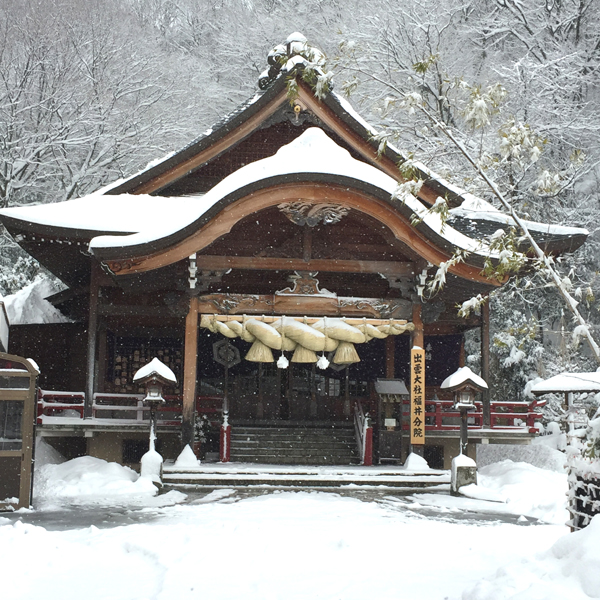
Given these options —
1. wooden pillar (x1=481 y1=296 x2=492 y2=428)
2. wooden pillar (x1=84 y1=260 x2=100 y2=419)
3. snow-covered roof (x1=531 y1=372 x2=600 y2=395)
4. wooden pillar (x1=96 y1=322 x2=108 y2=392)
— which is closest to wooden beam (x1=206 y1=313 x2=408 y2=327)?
wooden pillar (x1=84 y1=260 x2=100 y2=419)

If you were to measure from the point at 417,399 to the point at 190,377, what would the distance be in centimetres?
446

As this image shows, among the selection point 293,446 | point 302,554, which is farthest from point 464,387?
point 302,554

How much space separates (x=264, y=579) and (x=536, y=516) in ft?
18.4

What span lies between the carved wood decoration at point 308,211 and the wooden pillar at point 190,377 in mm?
2481

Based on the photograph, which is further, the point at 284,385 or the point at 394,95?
the point at 394,95

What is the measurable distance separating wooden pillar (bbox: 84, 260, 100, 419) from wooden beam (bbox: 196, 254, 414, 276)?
3.22 meters

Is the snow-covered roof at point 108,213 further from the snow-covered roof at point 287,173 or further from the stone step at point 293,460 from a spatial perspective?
the stone step at point 293,460

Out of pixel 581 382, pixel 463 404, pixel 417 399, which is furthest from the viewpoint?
pixel 417 399

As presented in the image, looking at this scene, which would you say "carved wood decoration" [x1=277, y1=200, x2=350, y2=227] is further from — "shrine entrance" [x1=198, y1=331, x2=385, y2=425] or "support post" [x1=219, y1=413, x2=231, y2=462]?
"shrine entrance" [x1=198, y1=331, x2=385, y2=425]

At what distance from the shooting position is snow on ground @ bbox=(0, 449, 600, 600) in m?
5.70

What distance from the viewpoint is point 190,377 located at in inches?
556

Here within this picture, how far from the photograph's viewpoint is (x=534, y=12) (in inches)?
1093

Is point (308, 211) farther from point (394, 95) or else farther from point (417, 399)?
point (394, 95)

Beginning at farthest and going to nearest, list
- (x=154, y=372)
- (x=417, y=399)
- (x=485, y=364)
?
1. (x=485, y=364)
2. (x=417, y=399)
3. (x=154, y=372)
